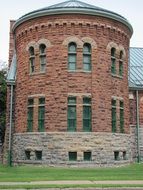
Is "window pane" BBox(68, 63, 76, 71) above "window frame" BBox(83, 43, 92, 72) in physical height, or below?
below

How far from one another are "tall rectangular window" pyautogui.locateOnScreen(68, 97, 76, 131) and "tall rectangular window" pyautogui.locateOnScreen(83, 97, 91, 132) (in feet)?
2.15

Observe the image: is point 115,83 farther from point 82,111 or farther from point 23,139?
point 23,139

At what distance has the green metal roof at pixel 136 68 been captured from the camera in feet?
97.7

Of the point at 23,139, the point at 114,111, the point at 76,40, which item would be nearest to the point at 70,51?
the point at 76,40

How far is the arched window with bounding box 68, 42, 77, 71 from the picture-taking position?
2520 cm

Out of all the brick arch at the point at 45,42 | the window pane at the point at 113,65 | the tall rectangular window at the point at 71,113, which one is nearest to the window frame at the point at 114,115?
the window pane at the point at 113,65

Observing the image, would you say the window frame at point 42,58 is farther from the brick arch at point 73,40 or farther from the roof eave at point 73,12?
the roof eave at point 73,12

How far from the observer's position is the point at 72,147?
950 inches

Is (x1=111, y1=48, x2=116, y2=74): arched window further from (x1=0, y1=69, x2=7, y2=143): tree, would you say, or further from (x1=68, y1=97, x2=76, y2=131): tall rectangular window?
(x1=0, y1=69, x2=7, y2=143): tree

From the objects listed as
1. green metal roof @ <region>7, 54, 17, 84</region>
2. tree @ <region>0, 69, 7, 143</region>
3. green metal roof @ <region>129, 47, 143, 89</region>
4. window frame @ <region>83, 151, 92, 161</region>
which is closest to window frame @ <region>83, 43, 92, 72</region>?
green metal roof @ <region>129, 47, 143, 89</region>

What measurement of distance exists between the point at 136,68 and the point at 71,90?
9907 mm

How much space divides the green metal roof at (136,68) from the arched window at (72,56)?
5629mm

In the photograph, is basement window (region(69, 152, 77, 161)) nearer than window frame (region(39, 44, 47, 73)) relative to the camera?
Yes

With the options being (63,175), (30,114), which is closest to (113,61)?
(30,114)
